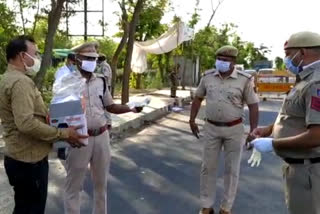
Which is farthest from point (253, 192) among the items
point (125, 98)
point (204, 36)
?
point (204, 36)

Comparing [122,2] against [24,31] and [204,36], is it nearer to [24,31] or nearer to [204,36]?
[24,31]

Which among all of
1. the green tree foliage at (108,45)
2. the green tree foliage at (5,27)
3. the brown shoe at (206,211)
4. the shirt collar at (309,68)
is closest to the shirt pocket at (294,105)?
the shirt collar at (309,68)

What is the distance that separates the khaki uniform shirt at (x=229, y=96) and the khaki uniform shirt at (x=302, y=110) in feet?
6.38

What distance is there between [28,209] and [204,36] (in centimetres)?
2713

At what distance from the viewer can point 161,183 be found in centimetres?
712

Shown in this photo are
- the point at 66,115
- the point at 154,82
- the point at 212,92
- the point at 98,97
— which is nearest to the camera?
the point at 66,115

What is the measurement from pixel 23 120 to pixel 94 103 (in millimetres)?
1206

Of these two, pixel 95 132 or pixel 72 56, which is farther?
pixel 72 56

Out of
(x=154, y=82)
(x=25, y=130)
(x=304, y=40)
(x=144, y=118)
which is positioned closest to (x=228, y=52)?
(x=304, y=40)

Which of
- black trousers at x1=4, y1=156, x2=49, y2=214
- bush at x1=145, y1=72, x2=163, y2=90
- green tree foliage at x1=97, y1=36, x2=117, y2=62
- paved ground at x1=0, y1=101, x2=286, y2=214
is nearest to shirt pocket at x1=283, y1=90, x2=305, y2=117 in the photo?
black trousers at x1=4, y1=156, x2=49, y2=214

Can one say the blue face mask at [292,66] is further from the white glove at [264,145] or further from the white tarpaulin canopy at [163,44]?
the white tarpaulin canopy at [163,44]

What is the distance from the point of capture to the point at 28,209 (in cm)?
390

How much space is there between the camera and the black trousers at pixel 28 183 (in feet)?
12.4

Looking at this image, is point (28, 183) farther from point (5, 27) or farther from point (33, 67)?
point (5, 27)
